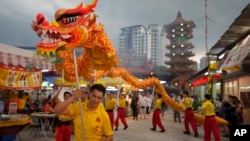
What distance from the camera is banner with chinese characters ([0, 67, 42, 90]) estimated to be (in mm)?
10992

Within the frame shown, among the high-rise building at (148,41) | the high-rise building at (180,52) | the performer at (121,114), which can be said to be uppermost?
the high-rise building at (148,41)

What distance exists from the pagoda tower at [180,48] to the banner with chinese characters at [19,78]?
159ft

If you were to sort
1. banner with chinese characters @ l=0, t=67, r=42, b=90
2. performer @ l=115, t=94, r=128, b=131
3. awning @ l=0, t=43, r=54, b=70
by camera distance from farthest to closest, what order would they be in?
1. performer @ l=115, t=94, r=128, b=131
2. awning @ l=0, t=43, r=54, b=70
3. banner with chinese characters @ l=0, t=67, r=42, b=90

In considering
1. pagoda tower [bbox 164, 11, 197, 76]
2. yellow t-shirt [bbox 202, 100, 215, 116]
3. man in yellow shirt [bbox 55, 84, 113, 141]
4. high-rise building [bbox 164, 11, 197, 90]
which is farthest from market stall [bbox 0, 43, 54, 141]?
pagoda tower [bbox 164, 11, 197, 76]

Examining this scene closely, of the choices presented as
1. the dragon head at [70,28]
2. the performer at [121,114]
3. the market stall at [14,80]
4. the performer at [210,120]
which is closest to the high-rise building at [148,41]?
the performer at [121,114]

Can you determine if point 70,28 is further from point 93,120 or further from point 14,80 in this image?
point 14,80

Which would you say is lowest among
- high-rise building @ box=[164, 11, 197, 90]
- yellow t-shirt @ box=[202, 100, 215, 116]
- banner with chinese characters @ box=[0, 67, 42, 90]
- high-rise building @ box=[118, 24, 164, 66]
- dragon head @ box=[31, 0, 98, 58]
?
yellow t-shirt @ box=[202, 100, 215, 116]

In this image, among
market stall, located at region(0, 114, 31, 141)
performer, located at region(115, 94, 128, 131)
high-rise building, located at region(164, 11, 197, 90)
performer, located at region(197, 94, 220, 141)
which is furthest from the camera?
high-rise building, located at region(164, 11, 197, 90)

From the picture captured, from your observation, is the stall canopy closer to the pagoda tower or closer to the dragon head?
the dragon head

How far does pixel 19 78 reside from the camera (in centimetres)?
1204

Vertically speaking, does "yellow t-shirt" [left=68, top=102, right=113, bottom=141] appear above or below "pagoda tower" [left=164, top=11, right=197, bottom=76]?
below

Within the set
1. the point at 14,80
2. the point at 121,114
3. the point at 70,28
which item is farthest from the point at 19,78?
the point at 70,28

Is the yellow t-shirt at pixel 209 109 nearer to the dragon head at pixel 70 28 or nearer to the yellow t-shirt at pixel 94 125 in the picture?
the dragon head at pixel 70 28

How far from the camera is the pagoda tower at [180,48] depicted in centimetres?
6053
